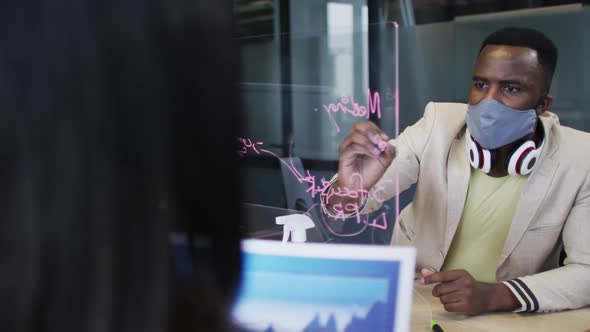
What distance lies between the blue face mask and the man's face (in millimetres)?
25

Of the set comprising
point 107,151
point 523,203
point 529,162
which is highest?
point 107,151

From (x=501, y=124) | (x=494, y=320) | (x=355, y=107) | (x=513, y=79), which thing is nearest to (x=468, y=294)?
(x=494, y=320)

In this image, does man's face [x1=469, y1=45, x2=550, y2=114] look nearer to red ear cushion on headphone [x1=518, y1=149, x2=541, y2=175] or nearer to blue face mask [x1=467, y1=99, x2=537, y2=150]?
blue face mask [x1=467, y1=99, x2=537, y2=150]

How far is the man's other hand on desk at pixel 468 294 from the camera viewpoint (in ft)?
4.51

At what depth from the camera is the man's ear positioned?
6.15ft

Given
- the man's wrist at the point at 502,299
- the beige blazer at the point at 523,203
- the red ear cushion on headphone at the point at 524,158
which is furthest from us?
the red ear cushion on headphone at the point at 524,158

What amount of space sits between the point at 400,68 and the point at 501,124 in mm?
548

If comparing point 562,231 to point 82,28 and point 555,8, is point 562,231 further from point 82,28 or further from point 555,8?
point 82,28

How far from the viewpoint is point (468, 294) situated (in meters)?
1.37

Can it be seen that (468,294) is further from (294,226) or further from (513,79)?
(513,79)

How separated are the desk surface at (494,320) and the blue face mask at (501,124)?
0.56 meters

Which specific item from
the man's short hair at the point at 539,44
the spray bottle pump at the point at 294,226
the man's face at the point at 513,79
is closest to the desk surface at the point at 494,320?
the spray bottle pump at the point at 294,226

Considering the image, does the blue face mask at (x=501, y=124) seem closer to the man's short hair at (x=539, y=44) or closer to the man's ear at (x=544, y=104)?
the man's ear at (x=544, y=104)

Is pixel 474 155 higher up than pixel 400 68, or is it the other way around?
pixel 400 68
